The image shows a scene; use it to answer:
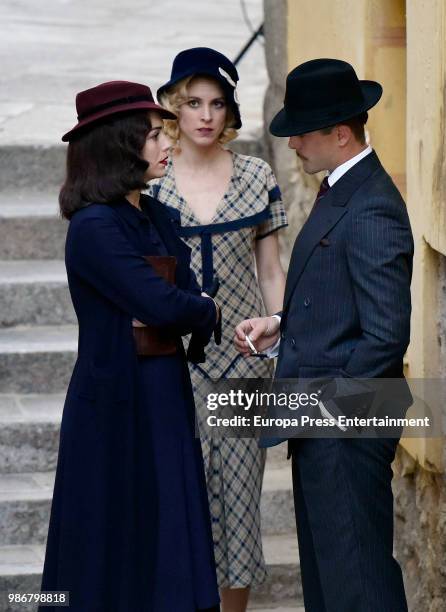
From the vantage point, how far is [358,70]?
5.17m

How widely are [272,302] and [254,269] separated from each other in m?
0.16

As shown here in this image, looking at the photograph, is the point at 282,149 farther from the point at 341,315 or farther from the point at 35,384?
the point at 341,315

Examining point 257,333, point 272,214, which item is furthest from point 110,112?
point 272,214

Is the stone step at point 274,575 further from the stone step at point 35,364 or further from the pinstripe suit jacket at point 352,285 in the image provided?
the pinstripe suit jacket at point 352,285

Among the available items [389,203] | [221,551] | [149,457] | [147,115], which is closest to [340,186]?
[389,203]

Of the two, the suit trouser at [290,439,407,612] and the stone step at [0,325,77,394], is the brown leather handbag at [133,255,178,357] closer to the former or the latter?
the suit trouser at [290,439,407,612]

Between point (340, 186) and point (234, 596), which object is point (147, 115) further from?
point (234, 596)

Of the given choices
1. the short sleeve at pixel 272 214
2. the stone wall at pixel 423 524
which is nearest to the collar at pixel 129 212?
the short sleeve at pixel 272 214

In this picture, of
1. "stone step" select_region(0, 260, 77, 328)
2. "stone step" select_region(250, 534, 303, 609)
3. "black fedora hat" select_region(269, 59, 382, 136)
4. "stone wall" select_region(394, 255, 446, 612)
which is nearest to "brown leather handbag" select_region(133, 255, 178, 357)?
"black fedora hat" select_region(269, 59, 382, 136)

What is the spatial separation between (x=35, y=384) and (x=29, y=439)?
0.34 meters

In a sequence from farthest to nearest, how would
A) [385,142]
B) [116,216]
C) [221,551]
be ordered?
[385,142], [221,551], [116,216]

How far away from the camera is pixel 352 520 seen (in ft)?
12.1

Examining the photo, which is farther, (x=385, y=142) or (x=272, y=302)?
(x=385, y=142)

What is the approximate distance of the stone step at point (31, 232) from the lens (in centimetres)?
629
